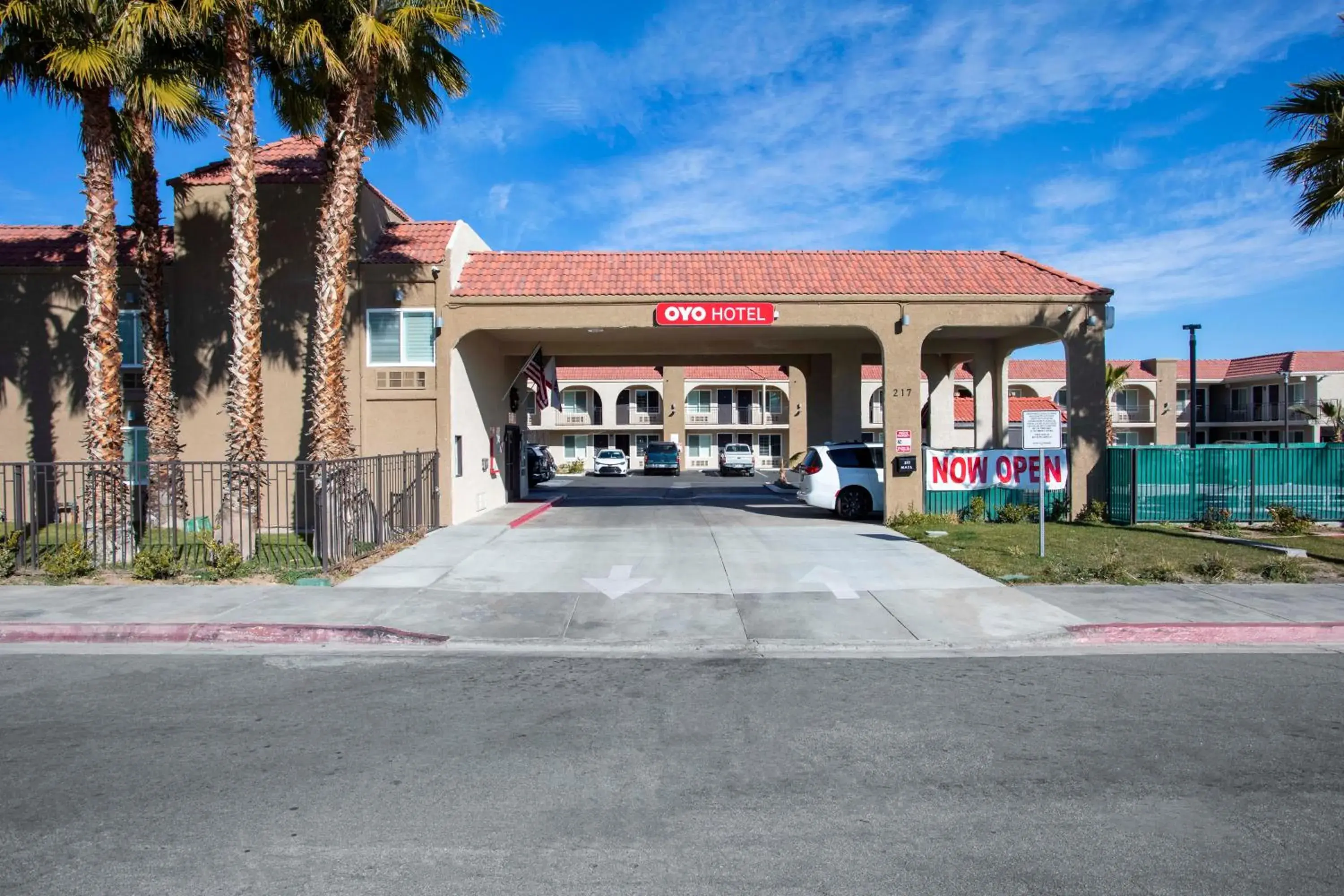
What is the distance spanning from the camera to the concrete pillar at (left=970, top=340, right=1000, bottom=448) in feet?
85.3

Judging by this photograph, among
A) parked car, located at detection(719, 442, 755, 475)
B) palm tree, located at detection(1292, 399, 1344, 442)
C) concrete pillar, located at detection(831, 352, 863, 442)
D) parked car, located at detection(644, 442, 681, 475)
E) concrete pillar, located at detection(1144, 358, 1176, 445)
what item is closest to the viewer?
concrete pillar, located at detection(831, 352, 863, 442)

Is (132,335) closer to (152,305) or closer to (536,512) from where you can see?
(152,305)

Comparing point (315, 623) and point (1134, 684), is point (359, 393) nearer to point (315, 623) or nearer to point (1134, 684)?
point (315, 623)

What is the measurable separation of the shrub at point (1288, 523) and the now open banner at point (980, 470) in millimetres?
4063

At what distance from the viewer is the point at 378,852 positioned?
14.6 feet

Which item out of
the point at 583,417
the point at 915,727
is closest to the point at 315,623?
the point at 915,727

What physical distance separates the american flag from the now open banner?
10.5 m

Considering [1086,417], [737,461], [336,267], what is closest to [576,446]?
[737,461]

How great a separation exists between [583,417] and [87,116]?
144ft

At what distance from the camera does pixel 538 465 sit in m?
38.6

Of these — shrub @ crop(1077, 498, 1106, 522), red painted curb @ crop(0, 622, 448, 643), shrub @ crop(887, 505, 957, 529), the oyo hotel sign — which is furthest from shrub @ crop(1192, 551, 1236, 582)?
the oyo hotel sign

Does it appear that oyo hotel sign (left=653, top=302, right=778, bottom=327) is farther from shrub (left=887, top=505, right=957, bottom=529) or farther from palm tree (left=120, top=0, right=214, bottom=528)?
palm tree (left=120, top=0, right=214, bottom=528)

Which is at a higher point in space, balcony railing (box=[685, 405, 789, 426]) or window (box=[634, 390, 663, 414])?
window (box=[634, 390, 663, 414])

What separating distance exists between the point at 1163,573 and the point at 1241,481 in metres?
8.40
